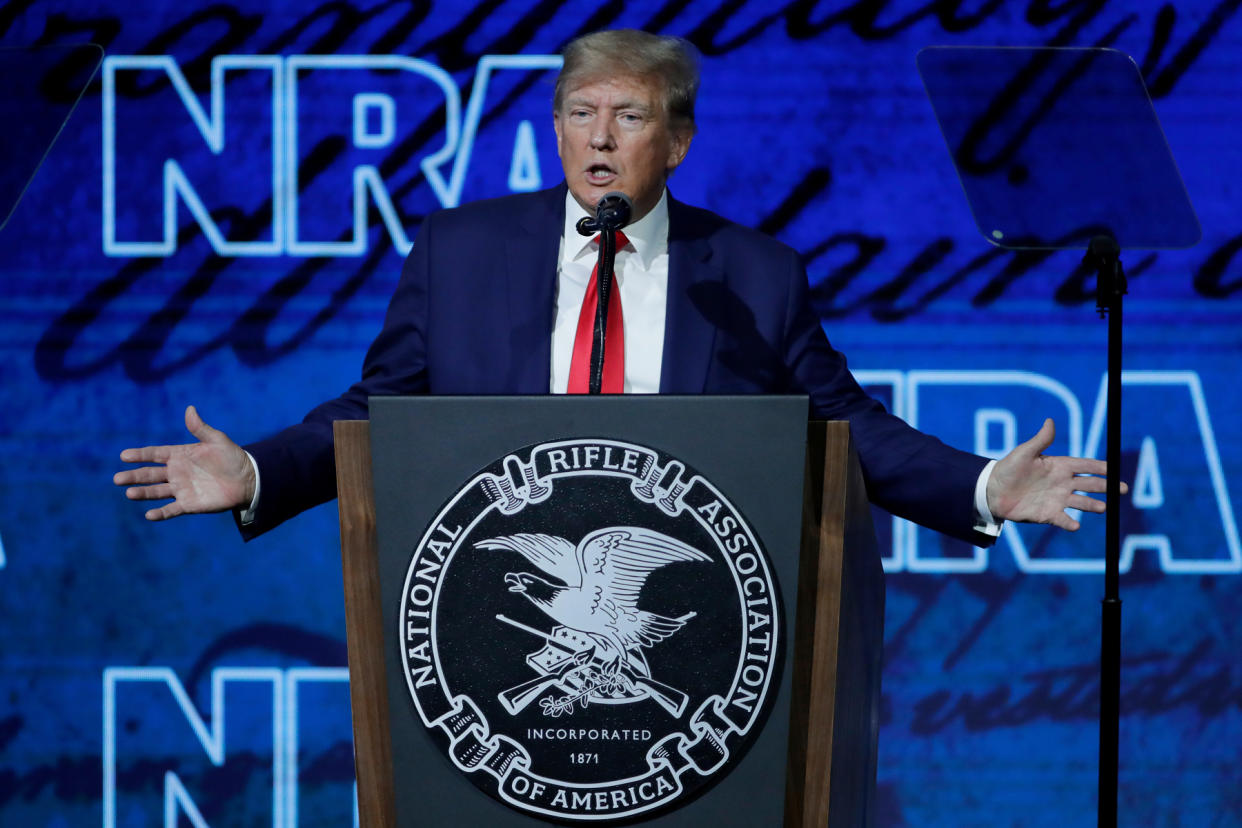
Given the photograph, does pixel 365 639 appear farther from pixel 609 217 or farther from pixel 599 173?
pixel 599 173

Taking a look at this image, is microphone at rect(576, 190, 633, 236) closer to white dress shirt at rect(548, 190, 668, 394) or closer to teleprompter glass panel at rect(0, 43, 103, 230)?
white dress shirt at rect(548, 190, 668, 394)

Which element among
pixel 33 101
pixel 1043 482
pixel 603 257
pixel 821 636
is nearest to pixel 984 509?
pixel 1043 482

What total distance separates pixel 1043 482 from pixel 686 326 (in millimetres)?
458

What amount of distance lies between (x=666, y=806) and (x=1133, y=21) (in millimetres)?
2587

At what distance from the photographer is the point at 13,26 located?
299 centimetres

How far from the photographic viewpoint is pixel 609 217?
4.03ft

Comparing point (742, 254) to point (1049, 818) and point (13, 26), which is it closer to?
point (1049, 818)

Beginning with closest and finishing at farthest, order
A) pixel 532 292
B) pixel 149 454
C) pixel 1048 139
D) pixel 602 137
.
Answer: pixel 149 454 → pixel 532 292 → pixel 602 137 → pixel 1048 139

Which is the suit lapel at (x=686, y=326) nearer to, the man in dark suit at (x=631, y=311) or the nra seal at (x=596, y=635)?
the man in dark suit at (x=631, y=311)

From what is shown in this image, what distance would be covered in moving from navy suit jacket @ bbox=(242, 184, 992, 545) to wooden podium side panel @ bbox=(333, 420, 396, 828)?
0.30 meters

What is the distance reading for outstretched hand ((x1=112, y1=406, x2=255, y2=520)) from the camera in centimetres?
123

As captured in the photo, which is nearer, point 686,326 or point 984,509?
point 984,509

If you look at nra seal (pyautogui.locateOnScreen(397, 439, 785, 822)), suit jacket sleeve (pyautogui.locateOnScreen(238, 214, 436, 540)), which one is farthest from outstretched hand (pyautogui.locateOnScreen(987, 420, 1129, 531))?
suit jacket sleeve (pyautogui.locateOnScreen(238, 214, 436, 540))

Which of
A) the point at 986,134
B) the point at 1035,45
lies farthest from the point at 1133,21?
the point at 986,134
